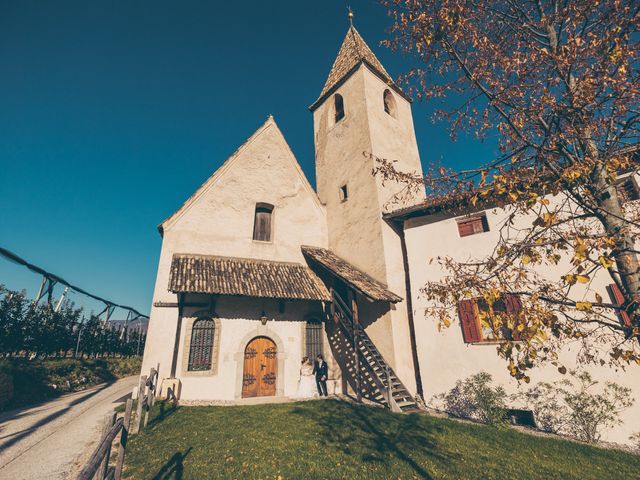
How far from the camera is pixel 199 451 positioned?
20.0 feet

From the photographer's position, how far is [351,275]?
38.2ft

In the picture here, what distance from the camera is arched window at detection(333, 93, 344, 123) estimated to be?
16847 mm

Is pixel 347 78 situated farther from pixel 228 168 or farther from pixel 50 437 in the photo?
pixel 50 437

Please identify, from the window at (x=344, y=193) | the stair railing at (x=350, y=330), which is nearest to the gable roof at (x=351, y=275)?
the stair railing at (x=350, y=330)

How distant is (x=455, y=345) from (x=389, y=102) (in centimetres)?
1303

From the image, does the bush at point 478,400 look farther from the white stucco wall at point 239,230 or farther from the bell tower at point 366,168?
the white stucco wall at point 239,230

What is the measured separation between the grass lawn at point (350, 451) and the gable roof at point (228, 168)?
7342 millimetres

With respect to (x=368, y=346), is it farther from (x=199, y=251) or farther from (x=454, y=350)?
(x=199, y=251)

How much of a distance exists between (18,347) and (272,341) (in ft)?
40.5

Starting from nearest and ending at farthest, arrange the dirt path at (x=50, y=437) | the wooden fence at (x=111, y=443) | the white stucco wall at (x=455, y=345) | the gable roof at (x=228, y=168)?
1. the wooden fence at (x=111, y=443)
2. the dirt path at (x=50, y=437)
3. the white stucco wall at (x=455, y=345)
4. the gable roof at (x=228, y=168)

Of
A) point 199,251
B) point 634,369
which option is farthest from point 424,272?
point 199,251

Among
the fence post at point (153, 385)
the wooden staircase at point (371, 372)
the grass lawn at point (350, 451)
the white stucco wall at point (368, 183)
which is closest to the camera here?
the grass lawn at point (350, 451)

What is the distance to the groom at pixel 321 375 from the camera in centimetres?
1202

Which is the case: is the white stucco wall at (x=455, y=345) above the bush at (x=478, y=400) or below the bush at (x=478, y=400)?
above
